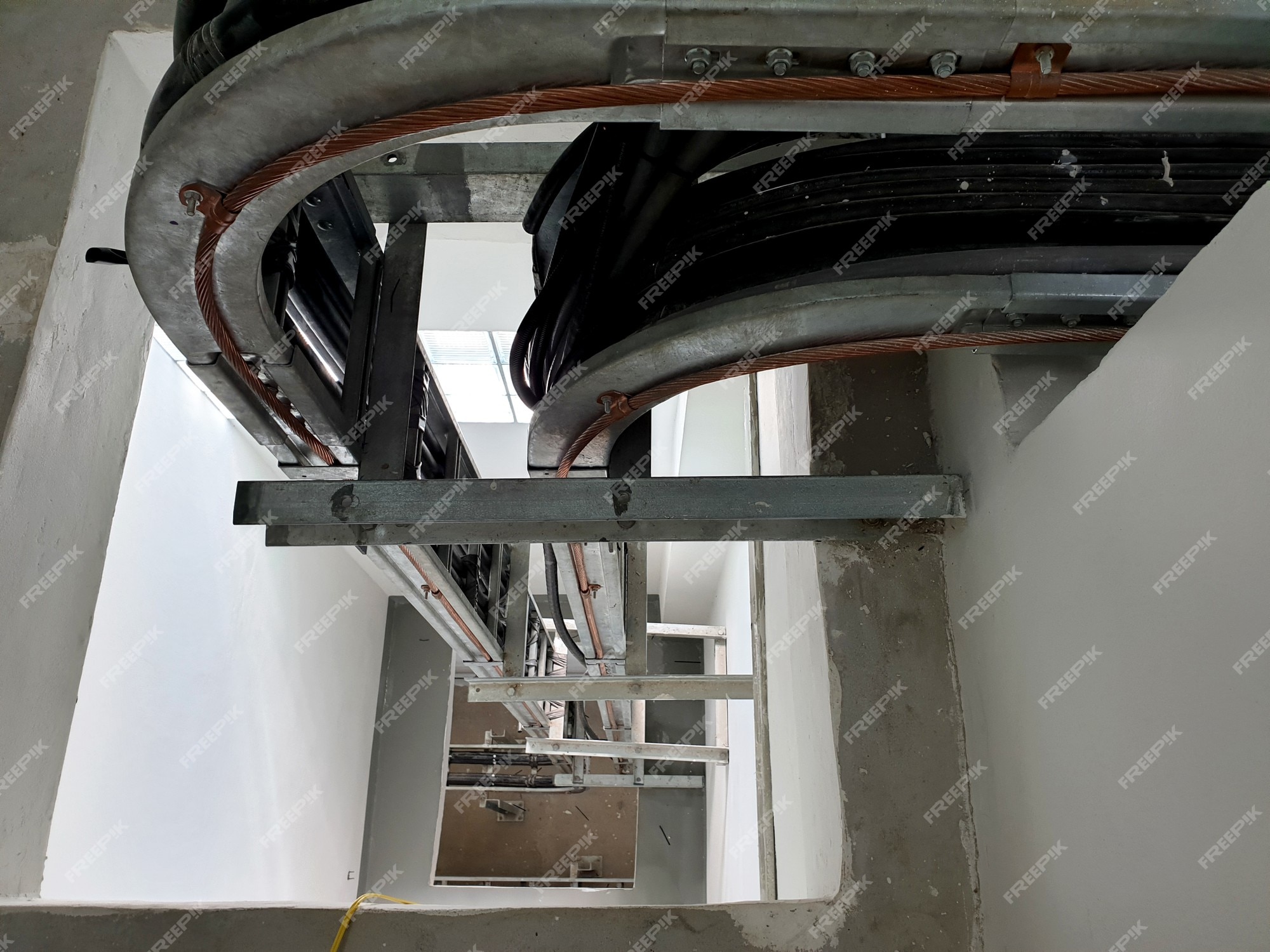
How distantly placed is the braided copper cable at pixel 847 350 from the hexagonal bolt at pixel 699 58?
553 millimetres

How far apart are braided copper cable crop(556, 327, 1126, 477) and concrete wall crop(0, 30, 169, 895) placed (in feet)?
3.25

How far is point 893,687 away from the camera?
1557 millimetres

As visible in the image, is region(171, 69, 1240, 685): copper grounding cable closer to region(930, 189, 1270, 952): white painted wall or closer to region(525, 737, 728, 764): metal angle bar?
region(930, 189, 1270, 952): white painted wall

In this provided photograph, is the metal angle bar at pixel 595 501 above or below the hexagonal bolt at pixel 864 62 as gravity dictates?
below

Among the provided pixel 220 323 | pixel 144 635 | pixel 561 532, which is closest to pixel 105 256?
pixel 220 323

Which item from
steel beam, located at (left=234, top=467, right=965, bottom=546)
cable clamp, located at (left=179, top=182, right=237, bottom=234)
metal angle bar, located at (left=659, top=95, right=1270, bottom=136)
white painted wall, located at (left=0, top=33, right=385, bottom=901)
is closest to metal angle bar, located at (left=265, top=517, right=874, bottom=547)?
steel beam, located at (left=234, top=467, right=965, bottom=546)

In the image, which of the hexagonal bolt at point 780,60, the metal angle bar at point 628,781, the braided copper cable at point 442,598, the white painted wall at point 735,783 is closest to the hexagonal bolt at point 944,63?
the hexagonal bolt at point 780,60

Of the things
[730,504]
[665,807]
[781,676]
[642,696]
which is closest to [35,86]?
[730,504]

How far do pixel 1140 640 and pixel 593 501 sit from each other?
0.81m

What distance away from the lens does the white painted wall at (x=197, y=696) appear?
3.43 metres

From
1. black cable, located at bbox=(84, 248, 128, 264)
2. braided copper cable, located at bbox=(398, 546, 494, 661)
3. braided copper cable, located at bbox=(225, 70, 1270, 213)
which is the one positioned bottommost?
braided copper cable, located at bbox=(398, 546, 494, 661)

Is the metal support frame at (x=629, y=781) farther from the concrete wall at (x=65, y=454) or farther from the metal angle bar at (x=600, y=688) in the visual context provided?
the concrete wall at (x=65, y=454)

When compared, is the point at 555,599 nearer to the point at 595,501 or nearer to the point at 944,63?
the point at 595,501

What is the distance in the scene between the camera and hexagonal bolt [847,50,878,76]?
90cm
